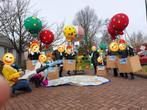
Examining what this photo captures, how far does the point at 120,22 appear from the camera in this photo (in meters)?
8.80

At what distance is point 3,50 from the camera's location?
2388cm

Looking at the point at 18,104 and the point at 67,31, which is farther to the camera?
the point at 67,31

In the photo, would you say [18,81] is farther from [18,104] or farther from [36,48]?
[36,48]

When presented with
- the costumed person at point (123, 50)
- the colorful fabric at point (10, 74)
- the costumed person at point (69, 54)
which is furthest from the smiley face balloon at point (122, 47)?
the colorful fabric at point (10, 74)

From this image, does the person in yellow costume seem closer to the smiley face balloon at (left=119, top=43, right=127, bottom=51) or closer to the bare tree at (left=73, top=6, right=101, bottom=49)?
the smiley face balloon at (left=119, top=43, right=127, bottom=51)

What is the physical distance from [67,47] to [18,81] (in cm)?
481

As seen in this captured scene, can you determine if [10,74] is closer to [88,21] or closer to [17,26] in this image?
[17,26]

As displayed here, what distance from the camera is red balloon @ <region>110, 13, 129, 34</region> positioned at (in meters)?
8.79

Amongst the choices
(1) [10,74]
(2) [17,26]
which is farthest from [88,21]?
(1) [10,74]

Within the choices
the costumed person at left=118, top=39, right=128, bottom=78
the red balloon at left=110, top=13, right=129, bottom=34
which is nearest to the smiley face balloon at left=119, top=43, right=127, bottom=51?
the costumed person at left=118, top=39, right=128, bottom=78

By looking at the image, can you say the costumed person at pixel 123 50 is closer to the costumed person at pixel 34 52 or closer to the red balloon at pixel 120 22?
the red balloon at pixel 120 22

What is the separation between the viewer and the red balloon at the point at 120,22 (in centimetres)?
879

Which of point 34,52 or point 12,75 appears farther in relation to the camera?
point 34,52

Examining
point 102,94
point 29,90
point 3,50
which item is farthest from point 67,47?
point 3,50
